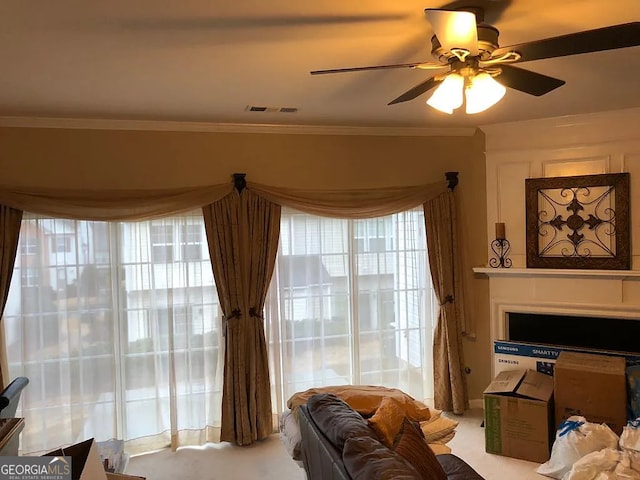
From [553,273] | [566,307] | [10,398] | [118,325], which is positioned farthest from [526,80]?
[118,325]

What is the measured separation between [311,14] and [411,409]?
1985 millimetres

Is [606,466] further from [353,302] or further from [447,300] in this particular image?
[353,302]

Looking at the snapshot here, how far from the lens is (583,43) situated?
5.92ft

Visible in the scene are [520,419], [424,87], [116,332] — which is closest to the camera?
[424,87]

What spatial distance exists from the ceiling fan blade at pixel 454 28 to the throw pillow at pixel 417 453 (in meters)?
1.60

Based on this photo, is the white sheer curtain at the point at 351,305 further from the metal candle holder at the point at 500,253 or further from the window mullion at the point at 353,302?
the metal candle holder at the point at 500,253

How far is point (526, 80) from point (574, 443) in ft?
7.91

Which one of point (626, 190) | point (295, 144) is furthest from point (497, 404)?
point (295, 144)

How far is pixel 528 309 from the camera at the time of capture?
4.38 metres

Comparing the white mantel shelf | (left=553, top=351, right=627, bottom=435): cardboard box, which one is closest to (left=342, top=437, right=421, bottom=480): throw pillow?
(left=553, top=351, right=627, bottom=435): cardboard box

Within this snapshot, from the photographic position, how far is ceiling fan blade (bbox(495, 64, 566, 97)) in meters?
2.11

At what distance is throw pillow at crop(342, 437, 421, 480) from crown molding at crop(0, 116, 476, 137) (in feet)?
8.89

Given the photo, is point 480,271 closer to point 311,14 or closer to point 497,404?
point 497,404

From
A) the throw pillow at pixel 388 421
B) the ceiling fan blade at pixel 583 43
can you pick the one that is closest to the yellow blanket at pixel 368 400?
the throw pillow at pixel 388 421
